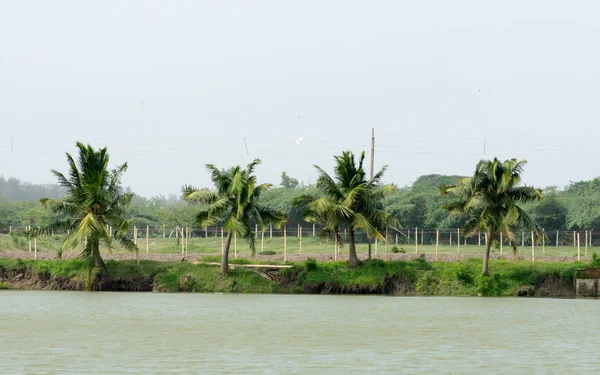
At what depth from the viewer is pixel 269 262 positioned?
51.2 m

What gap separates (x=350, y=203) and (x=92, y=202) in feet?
42.4

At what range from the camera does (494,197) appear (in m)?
48.3

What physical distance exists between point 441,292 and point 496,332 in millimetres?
17865

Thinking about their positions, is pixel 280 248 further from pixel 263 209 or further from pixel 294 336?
pixel 294 336

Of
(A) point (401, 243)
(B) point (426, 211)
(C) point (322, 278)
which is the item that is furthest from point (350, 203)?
(B) point (426, 211)

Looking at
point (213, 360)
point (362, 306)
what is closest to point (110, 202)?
point (362, 306)

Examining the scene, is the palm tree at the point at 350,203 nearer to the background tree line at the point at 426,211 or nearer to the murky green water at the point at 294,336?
the murky green water at the point at 294,336

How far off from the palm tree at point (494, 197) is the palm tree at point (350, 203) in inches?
142

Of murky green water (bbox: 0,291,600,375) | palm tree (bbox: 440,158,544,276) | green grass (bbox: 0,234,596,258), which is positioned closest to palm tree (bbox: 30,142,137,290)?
murky green water (bbox: 0,291,600,375)

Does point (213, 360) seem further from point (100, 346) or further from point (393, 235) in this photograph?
point (393, 235)

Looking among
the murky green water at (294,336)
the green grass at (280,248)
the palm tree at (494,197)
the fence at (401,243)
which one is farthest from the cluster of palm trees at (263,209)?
the fence at (401,243)

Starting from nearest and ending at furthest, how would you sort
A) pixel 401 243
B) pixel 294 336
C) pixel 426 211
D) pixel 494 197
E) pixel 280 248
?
pixel 294 336 → pixel 494 197 → pixel 280 248 → pixel 401 243 → pixel 426 211

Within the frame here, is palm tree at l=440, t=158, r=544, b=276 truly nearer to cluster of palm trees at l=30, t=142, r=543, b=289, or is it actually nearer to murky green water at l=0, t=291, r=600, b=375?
cluster of palm trees at l=30, t=142, r=543, b=289

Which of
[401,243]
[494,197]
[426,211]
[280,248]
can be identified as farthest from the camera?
[426,211]
